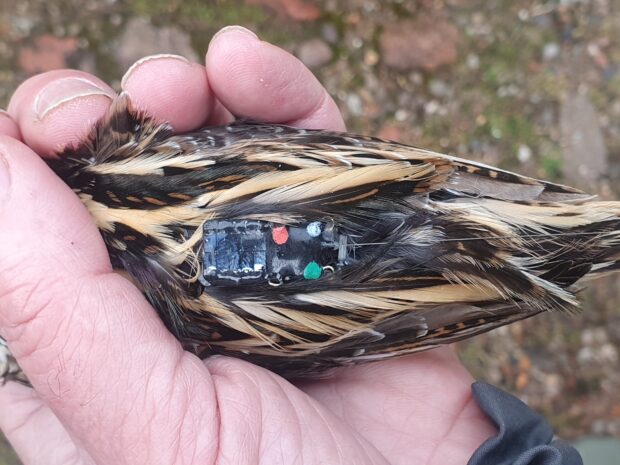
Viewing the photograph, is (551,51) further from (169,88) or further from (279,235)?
(279,235)

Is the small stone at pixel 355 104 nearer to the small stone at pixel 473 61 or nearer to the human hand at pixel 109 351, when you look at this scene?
the small stone at pixel 473 61

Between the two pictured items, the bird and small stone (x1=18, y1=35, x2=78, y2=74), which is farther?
small stone (x1=18, y1=35, x2=78, y2=74)

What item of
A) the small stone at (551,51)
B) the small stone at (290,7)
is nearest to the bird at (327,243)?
the small stone at (290,7)

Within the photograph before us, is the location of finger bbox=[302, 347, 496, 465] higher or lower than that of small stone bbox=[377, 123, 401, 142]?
lower

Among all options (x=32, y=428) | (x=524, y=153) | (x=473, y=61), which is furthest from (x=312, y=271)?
(x=473, y=61)

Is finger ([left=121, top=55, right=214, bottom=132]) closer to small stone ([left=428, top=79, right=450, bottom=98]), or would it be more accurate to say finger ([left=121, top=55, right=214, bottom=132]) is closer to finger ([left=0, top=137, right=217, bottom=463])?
finger ([left=0, top=137, right=217, bottom=463])

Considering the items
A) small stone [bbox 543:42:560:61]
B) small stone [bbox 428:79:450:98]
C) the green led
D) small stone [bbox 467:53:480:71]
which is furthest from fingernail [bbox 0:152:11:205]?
small stone [bbox 543:42:560:61]

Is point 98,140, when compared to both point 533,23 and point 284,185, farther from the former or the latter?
point 533,23
